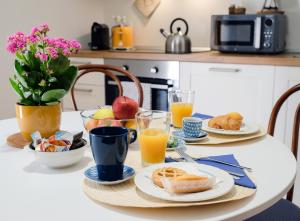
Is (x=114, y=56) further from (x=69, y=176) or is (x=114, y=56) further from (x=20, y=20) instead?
(x=69, y=176)

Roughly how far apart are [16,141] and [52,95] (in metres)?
0.22

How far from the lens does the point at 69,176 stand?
Answer: 3.18ft

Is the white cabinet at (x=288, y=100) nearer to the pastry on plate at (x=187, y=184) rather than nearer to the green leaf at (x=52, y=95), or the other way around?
the green leaf at (x=52, y=95)

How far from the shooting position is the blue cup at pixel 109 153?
874 millimetres

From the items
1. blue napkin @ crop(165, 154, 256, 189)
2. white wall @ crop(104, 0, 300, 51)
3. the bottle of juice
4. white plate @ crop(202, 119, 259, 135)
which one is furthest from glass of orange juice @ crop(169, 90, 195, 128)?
the bottle of juice

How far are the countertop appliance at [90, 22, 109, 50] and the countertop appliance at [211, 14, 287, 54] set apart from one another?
3.63 ft

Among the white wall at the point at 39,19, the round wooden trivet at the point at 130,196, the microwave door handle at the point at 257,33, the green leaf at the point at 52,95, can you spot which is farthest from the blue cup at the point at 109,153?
the white wall at the point at 39,19

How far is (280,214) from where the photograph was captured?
1.31 meters

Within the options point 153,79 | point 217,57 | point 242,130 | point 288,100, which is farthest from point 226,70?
point 242,130

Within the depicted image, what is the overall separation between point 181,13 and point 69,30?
100 cm

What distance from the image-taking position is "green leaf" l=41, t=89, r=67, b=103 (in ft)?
3.79

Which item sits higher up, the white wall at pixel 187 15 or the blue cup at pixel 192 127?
the white wall at pixel 187 15

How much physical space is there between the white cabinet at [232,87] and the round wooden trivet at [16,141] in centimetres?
162

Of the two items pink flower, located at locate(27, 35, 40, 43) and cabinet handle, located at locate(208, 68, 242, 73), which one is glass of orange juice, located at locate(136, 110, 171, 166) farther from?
cabinet handle, located at locate(208, 68, 242, 73)
